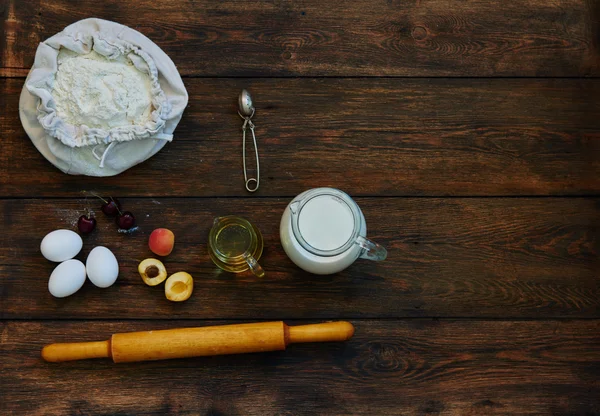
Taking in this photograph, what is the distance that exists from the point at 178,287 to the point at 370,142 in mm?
386

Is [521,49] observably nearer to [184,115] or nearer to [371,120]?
[371,120]

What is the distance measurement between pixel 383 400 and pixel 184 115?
55 cm

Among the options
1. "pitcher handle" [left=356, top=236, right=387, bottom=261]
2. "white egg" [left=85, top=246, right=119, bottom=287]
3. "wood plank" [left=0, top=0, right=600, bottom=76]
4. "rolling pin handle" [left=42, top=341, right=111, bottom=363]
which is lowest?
"rolling pin handle" [left=42, top=341, right=111, bottom=363]

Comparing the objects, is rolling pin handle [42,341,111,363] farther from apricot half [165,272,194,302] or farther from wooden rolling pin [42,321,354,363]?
apricot half [165,272,194,302]

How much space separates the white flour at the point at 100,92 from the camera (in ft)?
2.85

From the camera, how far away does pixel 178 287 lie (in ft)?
2.91

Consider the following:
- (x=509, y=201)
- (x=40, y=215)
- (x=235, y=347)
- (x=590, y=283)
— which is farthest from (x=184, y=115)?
(x=590, y=283)

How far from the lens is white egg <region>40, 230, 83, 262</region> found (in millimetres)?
867

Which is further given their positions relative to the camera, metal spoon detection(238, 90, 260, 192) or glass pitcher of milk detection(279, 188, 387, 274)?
metal spoon detection(238, 90, 260, 192)

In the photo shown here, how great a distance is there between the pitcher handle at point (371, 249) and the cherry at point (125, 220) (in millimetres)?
356

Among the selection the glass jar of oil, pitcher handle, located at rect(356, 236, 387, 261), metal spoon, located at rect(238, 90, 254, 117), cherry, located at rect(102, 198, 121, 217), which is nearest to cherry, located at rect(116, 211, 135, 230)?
cherry, located at rect(102, 198, 121, 217)

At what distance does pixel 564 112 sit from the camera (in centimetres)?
96

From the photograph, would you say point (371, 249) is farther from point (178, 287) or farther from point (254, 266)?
point (178, 287)

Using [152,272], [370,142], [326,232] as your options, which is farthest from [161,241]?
[370,142]
